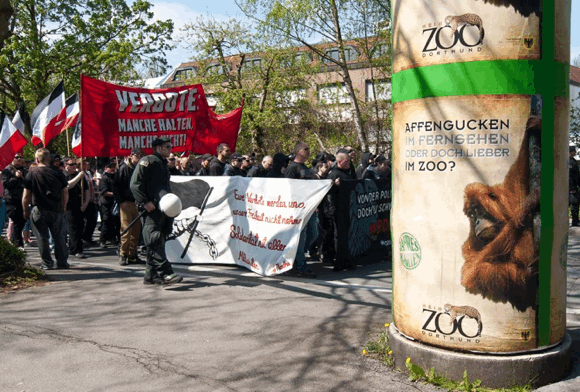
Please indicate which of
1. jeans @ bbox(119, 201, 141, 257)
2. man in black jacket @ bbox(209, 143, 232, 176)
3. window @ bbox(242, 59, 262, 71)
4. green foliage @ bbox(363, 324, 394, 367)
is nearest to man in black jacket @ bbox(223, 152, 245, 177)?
man in black jacket @ bbox(209, 143, 232, 176)

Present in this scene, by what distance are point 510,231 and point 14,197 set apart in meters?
11.3

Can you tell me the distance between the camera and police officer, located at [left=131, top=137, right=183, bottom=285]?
8281mm

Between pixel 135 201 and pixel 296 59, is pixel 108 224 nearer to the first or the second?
pixel 135 201

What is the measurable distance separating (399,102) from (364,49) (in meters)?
24.4

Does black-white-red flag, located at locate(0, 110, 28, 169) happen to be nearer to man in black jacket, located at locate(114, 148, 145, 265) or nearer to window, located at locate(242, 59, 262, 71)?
man in black jacket, located at locate(114, 148, 145, 265)

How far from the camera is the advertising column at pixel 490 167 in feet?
14.4

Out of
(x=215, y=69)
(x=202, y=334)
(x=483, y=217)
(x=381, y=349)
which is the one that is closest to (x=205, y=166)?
(x=202, y=334)

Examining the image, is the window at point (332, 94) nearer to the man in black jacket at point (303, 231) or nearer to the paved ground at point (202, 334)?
the man in black jacket at point (303, 231)

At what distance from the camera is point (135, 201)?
9414 mm

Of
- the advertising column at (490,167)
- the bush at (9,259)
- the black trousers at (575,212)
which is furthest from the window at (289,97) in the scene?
the advertising column at (490,167)

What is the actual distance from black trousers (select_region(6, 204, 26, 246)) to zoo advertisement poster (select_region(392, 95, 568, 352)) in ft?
35.3

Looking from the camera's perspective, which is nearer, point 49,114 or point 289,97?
point 49,114

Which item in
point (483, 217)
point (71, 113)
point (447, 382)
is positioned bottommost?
point (447, 382)

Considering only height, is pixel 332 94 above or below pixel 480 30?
above
